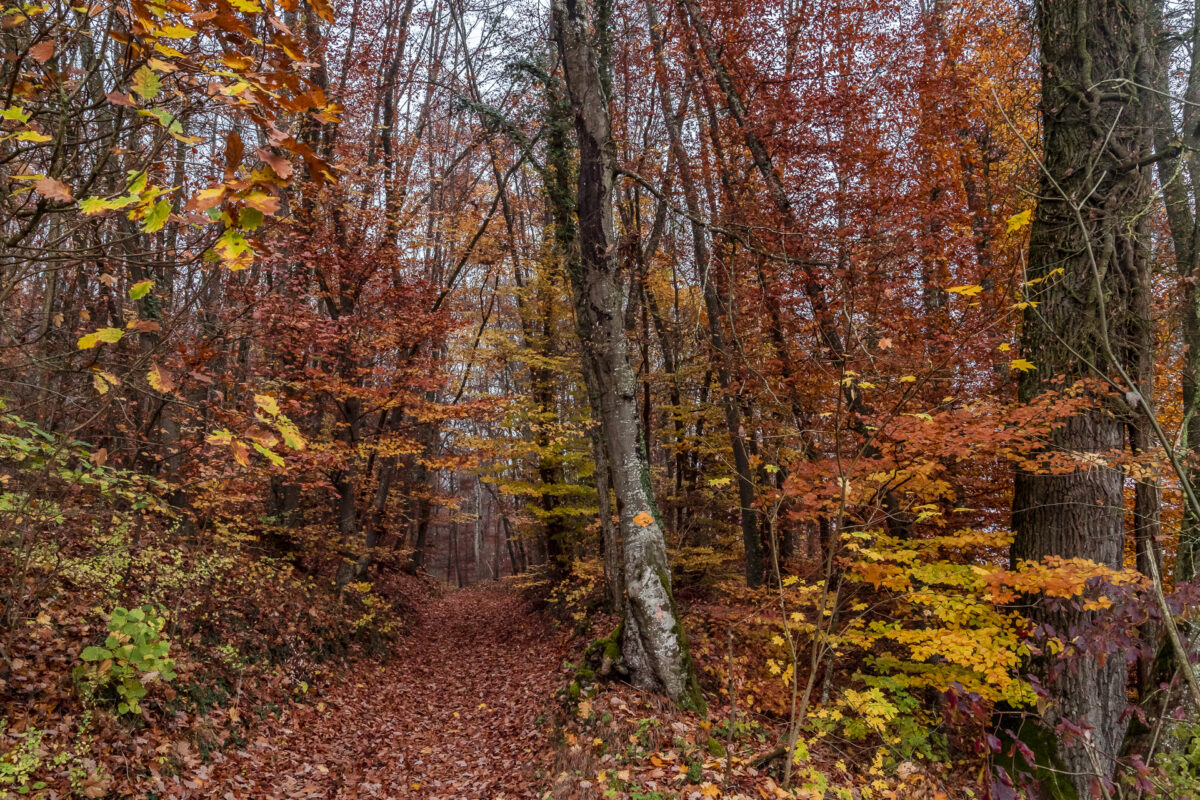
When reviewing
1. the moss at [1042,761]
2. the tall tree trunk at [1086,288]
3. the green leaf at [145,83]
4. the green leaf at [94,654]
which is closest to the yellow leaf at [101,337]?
the green leaf at [145,83]

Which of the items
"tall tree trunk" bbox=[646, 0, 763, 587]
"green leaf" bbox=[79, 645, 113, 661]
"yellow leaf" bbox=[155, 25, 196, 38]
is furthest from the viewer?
"tall tree trunk" bbox=[646, 0, 763, 587]

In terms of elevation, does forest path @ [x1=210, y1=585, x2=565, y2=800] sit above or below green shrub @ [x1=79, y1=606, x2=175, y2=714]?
below

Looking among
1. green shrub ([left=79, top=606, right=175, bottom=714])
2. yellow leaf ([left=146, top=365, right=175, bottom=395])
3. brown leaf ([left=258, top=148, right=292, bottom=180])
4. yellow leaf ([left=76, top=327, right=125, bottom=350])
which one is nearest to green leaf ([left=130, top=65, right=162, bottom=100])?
brown leaf ([left=258, top=148, right=292, bottom=180])

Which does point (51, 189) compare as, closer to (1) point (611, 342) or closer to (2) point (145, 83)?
(2) point (145, 83)

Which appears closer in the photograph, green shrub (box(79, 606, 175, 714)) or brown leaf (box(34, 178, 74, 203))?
brown leaf (box(34, 178, 74, 203))

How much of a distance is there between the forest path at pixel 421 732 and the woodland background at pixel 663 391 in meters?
0.17

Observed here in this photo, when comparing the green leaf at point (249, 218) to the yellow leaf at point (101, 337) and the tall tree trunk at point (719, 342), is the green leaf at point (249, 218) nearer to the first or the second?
the yellow leaf at point (101, 337)

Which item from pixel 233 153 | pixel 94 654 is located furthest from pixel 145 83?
pixel 94 654

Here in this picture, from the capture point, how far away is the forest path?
17.8ft

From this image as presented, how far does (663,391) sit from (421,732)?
8.93 m

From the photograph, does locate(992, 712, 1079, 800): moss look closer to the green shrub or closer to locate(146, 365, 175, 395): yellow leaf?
locate(146, 365, 175, 395): yellow leaf

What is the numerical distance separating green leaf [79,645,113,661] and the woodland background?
8cm

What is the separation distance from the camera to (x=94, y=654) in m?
4.51

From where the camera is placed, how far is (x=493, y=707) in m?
7.67
